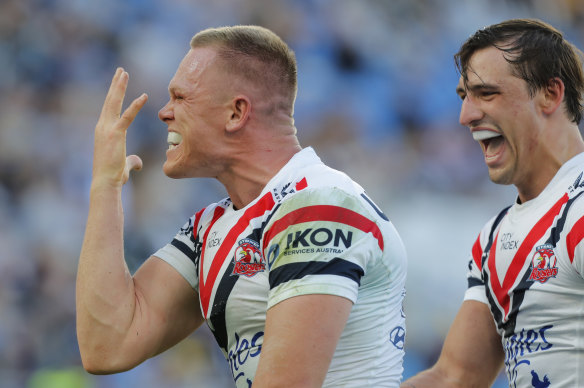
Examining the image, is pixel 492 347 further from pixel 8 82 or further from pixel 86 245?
pixel 8 82

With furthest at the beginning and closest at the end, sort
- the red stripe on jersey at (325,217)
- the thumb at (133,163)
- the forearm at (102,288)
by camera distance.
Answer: the thumb at (133,163), the forearm at (102,288), the red stripe on jersey at (325,217)

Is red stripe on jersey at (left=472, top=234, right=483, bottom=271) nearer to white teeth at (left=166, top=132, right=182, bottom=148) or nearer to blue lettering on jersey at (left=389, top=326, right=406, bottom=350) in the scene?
blue lettering on jersey at (left=389, top=326, right=406, bottom=350)

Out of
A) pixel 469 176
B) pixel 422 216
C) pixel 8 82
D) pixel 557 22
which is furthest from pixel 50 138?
pixel 557 22

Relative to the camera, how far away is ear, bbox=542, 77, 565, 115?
3.43 meters

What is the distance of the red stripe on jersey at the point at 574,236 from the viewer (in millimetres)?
2957

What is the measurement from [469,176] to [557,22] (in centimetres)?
221

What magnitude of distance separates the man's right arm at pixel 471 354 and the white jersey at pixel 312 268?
28.0 inches

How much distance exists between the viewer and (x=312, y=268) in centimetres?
266

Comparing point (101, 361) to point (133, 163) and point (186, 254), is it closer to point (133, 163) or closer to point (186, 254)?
point (186, 254)

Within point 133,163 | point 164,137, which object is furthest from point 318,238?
point 164,137

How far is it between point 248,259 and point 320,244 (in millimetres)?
401

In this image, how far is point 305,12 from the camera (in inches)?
331

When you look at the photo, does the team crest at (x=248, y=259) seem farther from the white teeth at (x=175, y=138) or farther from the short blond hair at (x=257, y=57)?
the short blond hair at (x=257, y=57)

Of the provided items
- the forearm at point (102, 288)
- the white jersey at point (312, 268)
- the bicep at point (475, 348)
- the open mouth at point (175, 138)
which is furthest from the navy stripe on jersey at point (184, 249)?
the bicep at point (475, 348)
